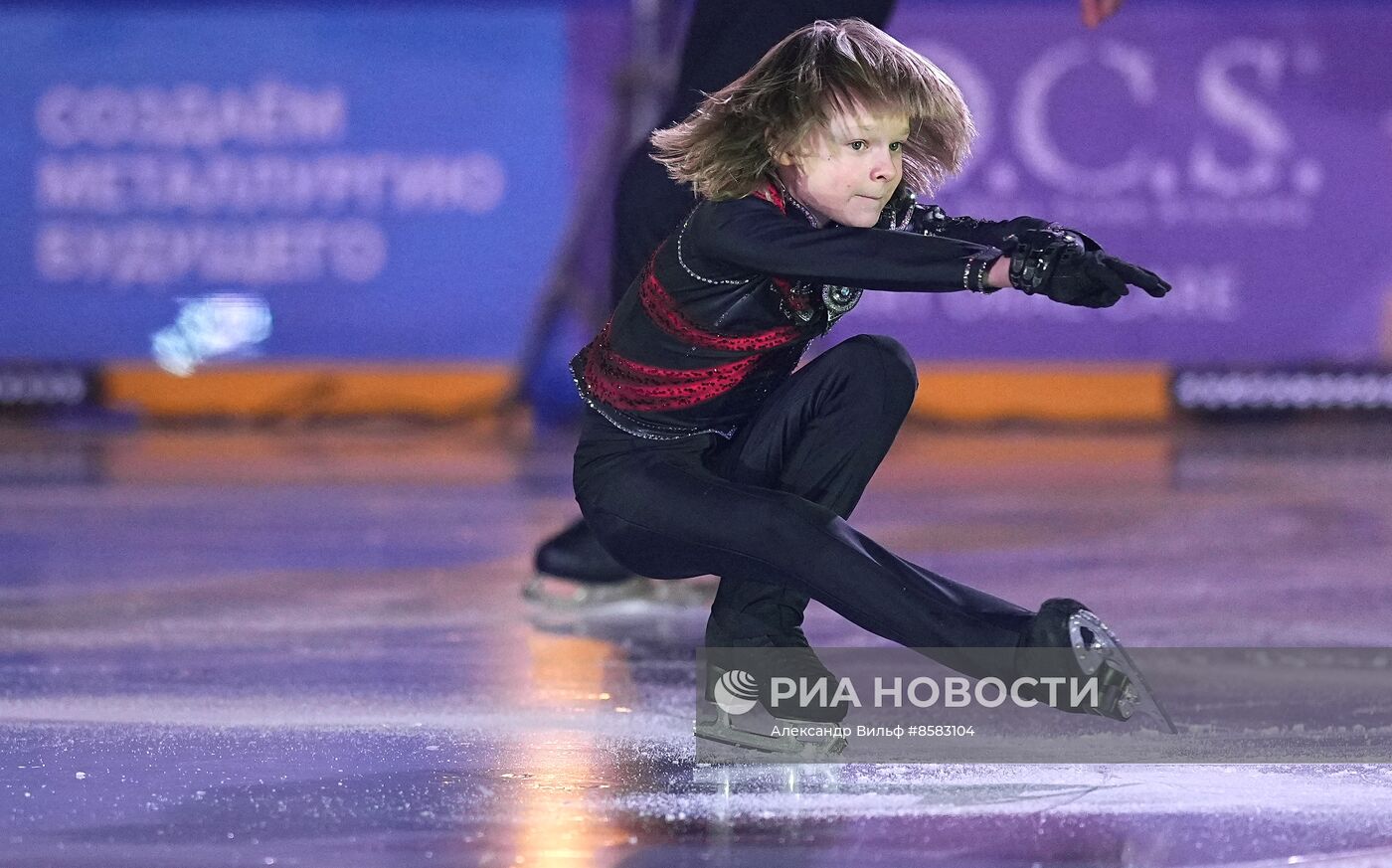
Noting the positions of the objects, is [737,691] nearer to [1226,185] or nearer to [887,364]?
[887,364]

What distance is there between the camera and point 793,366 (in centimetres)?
221

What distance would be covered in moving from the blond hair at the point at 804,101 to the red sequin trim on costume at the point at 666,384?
0.67ft

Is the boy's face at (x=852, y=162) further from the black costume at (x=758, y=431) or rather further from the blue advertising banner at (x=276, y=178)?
the blue advertising banner at (x=276, y=178)

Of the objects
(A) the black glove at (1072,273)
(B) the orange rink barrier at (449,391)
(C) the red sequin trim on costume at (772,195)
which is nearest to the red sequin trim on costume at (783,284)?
(C) the red sequin trim on costume at (772,195)

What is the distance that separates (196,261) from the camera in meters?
5.97

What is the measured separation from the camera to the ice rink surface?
1650 mm

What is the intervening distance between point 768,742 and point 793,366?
1.55 feet

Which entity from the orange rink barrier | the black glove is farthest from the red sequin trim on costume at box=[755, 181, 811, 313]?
the orange rink barrier

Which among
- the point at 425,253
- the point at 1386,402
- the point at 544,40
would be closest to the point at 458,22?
the point at 544,40

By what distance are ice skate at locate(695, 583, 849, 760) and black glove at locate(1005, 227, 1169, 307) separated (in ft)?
1.67

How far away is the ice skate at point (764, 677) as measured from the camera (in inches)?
77.8

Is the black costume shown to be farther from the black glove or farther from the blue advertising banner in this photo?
the blue advertising banner

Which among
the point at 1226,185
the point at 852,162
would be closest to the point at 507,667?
the point at 852,162

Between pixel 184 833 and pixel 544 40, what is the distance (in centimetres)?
467
